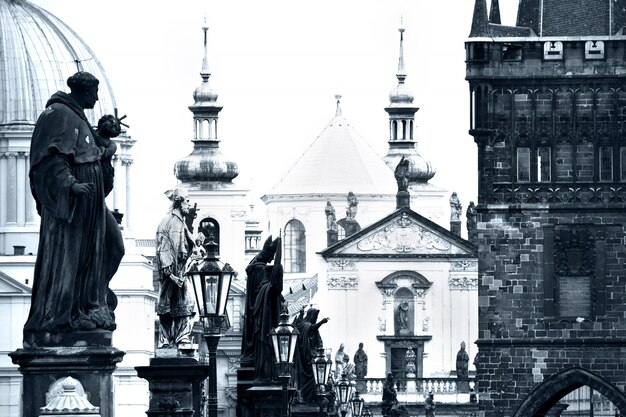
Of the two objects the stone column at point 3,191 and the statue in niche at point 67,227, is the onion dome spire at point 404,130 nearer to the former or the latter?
the stone column at point 3,191

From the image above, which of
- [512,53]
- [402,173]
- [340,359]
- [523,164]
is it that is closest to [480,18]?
[512,53]

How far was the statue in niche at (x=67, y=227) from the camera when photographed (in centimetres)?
1541

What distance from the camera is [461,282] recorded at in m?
111

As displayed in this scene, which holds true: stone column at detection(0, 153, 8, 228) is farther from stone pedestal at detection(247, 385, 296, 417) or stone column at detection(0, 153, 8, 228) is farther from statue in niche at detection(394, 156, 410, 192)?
stone pedestal at detection(247, 385, 296, 417)

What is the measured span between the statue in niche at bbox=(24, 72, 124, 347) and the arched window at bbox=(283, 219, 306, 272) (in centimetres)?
12029

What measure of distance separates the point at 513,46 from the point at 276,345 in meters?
51.4

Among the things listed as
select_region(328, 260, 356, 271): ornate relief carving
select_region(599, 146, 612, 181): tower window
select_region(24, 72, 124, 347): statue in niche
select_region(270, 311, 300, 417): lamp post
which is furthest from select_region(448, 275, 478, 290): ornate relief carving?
select_region(24, 72, 124, 347): statue in niche

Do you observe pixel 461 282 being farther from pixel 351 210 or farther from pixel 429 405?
pixel 429 405

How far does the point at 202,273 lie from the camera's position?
24.3m

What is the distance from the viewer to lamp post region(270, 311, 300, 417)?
2817cm

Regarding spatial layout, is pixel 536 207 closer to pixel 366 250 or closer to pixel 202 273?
pixel 366 250

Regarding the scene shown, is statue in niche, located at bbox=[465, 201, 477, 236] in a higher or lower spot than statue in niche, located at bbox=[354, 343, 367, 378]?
higher

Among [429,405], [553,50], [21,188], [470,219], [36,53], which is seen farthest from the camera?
[470,219]

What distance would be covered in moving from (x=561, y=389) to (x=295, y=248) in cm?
6106
